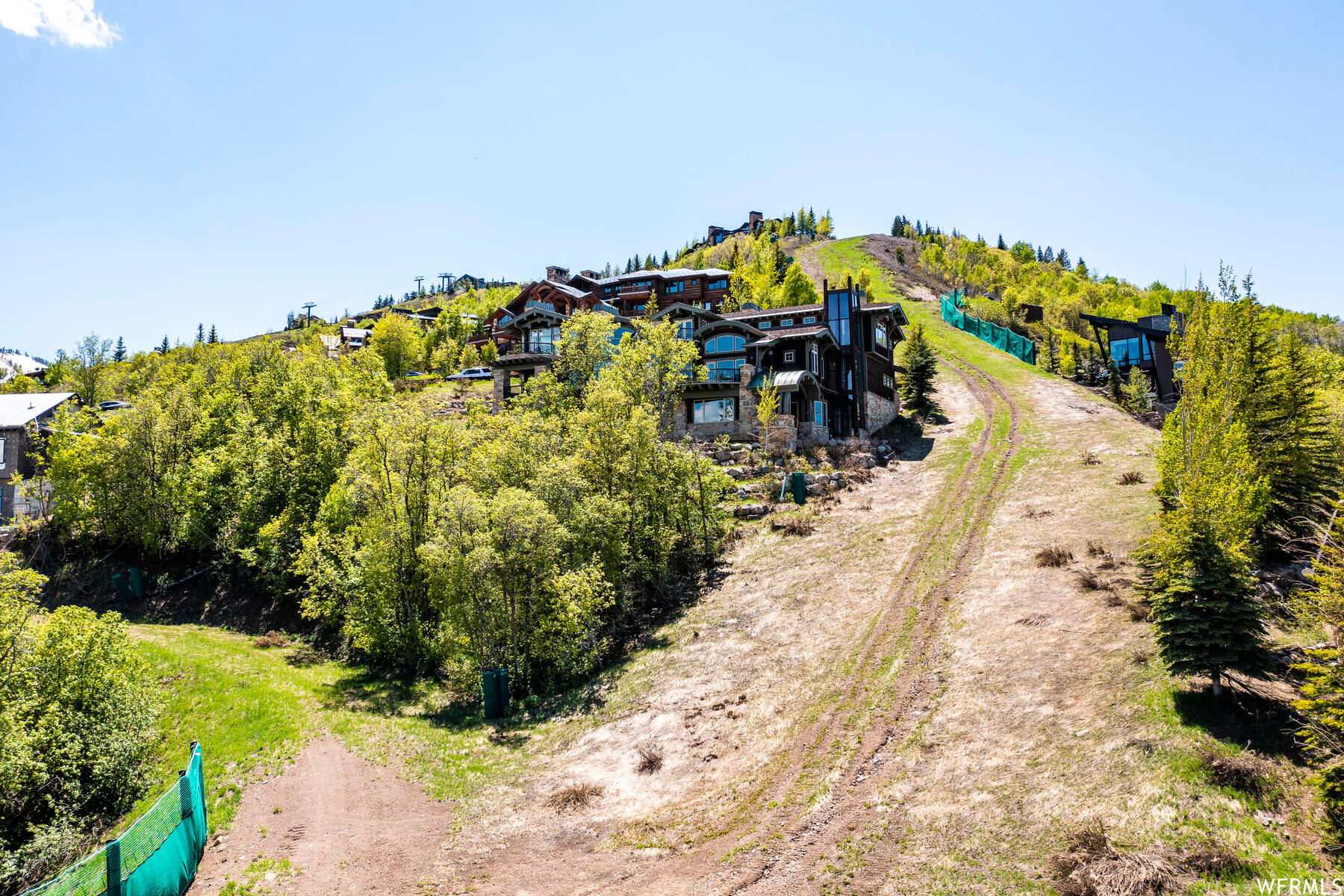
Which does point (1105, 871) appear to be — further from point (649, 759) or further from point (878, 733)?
point (649, 759)

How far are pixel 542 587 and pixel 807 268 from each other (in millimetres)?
128446

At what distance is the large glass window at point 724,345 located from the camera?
182 ft

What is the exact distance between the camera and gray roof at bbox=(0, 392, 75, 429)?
2088 inches

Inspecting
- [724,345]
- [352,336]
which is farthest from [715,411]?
[352,336]

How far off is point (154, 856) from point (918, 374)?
60403mm

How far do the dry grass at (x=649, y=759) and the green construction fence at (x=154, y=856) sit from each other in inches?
426

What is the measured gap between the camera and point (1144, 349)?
2485 inches

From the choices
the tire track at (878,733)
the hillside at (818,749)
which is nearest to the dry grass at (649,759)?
the hillside at (818,749)

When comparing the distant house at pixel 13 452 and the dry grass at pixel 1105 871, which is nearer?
the dry grass at pixel 1105 871

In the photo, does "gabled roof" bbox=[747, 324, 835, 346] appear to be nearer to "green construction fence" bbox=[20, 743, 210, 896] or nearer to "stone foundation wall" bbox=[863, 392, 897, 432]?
"stone foundation wall" bbox=[863, 392, 897, 432]

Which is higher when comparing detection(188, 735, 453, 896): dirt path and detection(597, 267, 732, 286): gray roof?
detection(597, 267, 732, 286): gray roof

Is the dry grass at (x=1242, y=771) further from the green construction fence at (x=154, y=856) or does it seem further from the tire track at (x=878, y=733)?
the green construction fence at (x=154, y=856)

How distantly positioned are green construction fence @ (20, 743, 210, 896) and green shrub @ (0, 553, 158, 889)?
4.68 metres

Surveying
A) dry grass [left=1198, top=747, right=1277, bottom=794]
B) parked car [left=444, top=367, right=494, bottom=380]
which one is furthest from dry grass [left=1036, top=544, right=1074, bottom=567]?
parked car [left=444, top=367, right=494, bottom=380]
